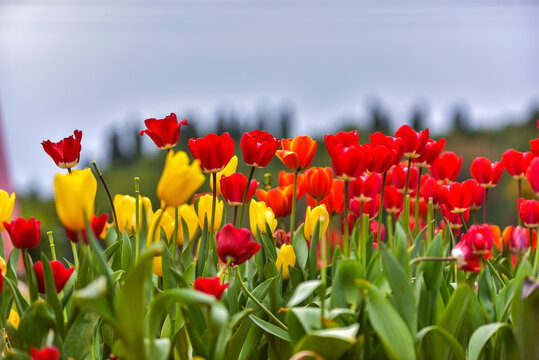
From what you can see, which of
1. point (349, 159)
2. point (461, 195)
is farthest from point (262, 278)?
point (461, 195)

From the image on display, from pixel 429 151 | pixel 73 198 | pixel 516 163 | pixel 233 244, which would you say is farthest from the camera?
pixel 516 163

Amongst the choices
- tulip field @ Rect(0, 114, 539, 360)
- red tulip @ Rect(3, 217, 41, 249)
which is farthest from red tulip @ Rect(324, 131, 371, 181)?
red tulip @ Rect(3, 217, 41, 249)

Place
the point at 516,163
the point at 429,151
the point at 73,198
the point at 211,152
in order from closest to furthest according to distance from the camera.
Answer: the point at 73,198, the point at 211,152, the point at 429,151, the point at 516,163

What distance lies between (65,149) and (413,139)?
58cm

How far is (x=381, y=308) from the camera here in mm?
700

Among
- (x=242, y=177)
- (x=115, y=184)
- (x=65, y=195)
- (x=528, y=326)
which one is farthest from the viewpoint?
(x=115, y=184)

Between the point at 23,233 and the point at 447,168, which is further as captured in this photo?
the point at 447,168

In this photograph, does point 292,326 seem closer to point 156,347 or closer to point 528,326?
point 156,347

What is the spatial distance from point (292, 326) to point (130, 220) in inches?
17.5

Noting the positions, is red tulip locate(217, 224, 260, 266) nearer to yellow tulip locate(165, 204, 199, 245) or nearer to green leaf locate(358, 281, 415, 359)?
green leaf locate(358, 281, 415, 359)

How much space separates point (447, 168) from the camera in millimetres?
1182

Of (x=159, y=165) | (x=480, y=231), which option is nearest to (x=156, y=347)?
(x=480, y=231)

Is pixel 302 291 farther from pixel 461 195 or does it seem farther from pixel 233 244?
pixel 461 195

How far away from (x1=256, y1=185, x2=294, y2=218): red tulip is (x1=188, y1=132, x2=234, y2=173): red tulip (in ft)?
0.66
